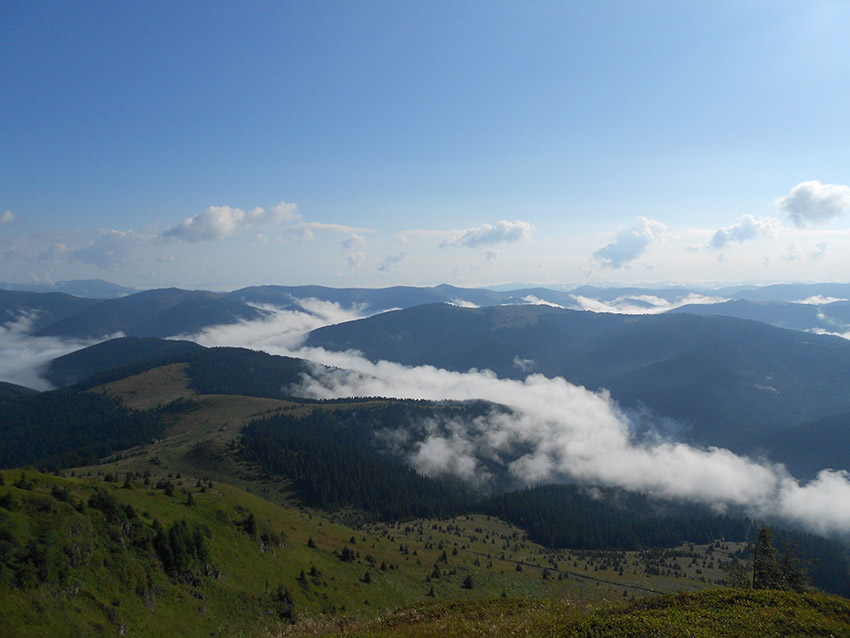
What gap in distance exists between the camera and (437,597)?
87.2 metres

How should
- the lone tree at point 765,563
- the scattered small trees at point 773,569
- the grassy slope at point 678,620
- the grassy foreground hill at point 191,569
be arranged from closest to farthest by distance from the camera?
the grassy slope at point 678,620 → the grassy foreground hill at point 191,569 → the scattered small trees at point 773,569 → the lone tree at point 765,563

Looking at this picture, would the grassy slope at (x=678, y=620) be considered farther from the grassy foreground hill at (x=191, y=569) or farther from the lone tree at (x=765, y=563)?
the lone tree at (x=765, y=563)

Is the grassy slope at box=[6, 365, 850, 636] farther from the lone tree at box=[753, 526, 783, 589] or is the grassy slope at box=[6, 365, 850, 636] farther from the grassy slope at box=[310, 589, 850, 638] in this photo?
the lone tree at box=[753, 526, 783, 589]

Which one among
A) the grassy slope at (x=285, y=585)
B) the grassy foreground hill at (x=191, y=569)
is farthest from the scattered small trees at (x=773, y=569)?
the grassy foreground hill at (x=191, y=569)

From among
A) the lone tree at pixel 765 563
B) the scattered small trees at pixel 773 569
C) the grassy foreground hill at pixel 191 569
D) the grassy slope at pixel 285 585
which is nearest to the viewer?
the grassy slope at pixel 285 585

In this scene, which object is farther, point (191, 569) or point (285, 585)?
point (285, 585)

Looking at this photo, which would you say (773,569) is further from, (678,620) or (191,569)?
(191,569)

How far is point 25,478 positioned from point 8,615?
78.6 ft

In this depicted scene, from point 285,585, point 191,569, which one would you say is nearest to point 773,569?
point 285,585

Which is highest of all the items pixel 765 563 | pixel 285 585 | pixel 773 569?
pixel 765 563

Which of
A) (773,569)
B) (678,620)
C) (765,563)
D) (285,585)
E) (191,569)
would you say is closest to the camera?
(678,620)

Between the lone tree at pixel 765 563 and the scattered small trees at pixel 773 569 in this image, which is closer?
the scattered small trees at pixel 773 569

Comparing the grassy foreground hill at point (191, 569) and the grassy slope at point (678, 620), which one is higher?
the grassy slope at point (678, 620)

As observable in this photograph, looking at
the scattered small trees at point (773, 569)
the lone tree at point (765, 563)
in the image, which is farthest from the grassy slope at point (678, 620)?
the lone tree at point (765, 563)
